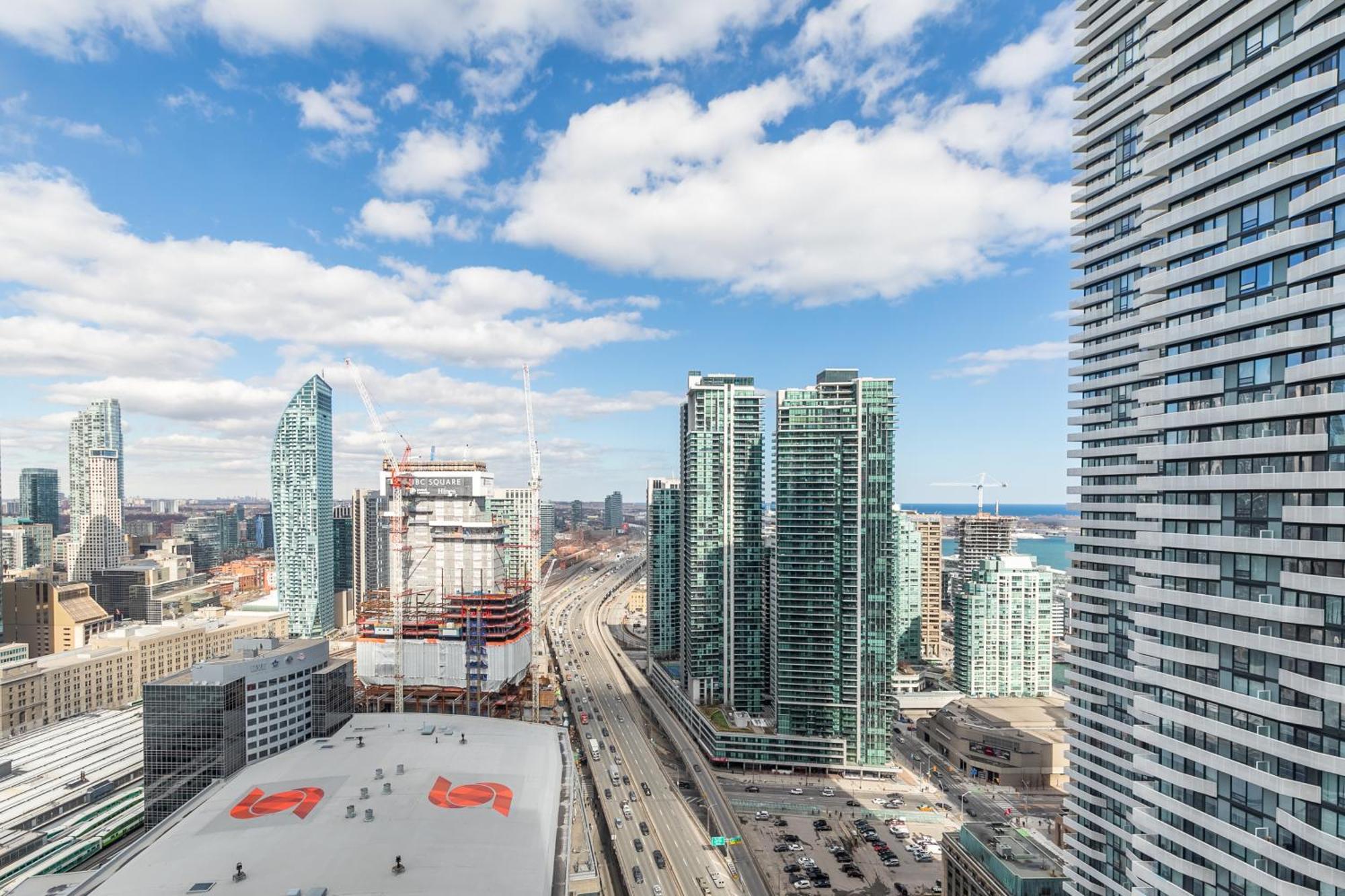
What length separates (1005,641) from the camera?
145m

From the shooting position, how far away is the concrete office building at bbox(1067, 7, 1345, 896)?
26.3 m

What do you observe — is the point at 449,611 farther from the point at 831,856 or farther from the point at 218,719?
the point at 831,856

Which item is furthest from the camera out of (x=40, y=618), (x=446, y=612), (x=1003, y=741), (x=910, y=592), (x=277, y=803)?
(x=910, y=592)

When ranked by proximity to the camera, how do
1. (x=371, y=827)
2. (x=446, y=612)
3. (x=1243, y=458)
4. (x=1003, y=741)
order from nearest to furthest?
1. (x=1243, y=458)
2. (x=371, y=827)
3. (x=1003, y=741)
4. (x=446, y=612)

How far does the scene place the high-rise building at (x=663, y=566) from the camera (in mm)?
159875

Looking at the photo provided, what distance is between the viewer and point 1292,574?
26797 millimetres

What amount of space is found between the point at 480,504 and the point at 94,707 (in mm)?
80600

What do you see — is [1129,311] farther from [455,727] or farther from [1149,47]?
[455,727]

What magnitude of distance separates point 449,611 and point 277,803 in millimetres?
66290

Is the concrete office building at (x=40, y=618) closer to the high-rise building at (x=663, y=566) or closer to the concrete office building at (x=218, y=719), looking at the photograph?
the concrete office building at (x=218, y=719)

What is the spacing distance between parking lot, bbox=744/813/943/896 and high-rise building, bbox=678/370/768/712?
34.3m

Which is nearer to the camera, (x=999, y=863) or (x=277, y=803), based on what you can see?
(x=277, y=803)

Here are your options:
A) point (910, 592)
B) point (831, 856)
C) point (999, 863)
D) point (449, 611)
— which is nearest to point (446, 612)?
point (449, 611)

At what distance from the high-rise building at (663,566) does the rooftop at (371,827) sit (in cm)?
8358
